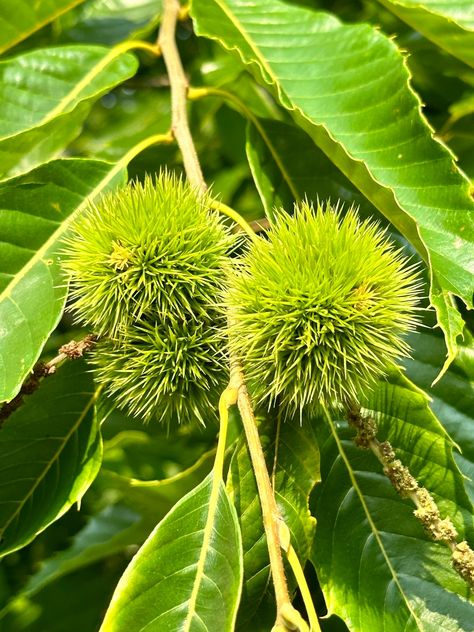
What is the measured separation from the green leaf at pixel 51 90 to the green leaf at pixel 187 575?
0.85 m

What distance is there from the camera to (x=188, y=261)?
138 centimetres

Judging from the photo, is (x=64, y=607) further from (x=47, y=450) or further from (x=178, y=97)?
(x=178, y=97)

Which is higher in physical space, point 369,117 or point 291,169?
point 369,117

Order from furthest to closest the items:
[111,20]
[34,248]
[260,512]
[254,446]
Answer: [111,20]
[34,248]
[260,512]
[254,446]

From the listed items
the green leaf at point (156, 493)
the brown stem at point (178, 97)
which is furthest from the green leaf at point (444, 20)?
the green leaf at point (156, 493)

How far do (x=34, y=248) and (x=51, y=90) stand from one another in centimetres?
45

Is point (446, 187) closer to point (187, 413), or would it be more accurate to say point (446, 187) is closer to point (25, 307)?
point (187, 413)

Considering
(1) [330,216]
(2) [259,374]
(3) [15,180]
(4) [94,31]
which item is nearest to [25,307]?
(3) [15,180]

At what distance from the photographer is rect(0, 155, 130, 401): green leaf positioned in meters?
1.48

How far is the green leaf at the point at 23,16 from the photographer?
2170 millimetres

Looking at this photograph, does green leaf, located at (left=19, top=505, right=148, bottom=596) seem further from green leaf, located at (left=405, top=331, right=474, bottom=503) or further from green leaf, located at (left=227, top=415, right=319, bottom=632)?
green leaf, located at (left=405, top=331, right=474, bottom=503)

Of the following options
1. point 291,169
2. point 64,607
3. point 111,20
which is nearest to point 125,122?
point 111,20

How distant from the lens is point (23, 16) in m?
2.19

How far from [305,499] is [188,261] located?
0.46 metres
